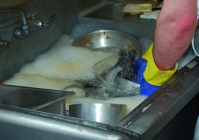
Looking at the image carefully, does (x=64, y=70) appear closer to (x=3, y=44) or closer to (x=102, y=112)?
(x=3, y=44)

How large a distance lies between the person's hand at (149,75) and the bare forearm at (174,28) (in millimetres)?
54

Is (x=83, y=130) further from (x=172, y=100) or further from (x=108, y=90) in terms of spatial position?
(x=108, y=90)

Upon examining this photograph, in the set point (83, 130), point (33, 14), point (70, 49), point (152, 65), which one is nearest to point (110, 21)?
point (70, 49)

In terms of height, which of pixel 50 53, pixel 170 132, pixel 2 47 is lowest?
pixel 170 132

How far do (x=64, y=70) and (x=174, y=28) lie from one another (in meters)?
0.57

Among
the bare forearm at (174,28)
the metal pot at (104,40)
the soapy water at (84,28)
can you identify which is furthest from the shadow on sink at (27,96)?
the soapy water at (84,28)

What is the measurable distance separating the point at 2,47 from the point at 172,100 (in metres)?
0.57

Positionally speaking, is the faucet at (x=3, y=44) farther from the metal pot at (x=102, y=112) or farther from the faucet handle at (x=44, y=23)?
the metal pot at (x=102, y=112)

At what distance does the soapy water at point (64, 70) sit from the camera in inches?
55.6

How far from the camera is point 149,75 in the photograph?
4.37 ft

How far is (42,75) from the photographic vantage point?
1.51 metres

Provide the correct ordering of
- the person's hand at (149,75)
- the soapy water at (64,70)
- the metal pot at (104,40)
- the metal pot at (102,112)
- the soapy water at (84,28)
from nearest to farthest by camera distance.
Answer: the metal pot at (102,112) → the person's hand at (149,75) → the soapy water at (64,70) → the metal pot at (104,40) → the soapy water at (84,28)

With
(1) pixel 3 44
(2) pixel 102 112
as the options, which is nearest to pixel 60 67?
(1) pixel 3 44

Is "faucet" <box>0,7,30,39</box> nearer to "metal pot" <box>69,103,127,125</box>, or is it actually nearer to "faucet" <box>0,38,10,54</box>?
"faucet" <box>0,38,10,54</box>
